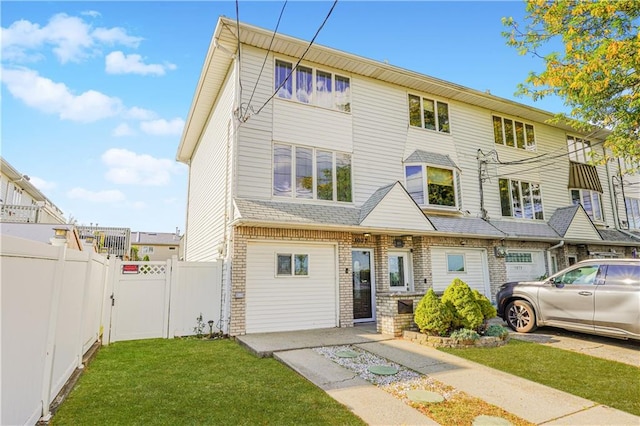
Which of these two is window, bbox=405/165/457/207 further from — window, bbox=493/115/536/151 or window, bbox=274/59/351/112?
window, bbox=493/115/536/151

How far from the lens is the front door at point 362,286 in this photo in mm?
10461

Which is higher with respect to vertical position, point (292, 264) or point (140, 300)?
point (292, 264)

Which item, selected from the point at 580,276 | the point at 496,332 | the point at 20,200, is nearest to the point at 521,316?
the point at 496,332

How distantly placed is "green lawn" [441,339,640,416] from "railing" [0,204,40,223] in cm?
1484

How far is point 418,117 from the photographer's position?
12.8 m

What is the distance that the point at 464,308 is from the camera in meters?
7.46

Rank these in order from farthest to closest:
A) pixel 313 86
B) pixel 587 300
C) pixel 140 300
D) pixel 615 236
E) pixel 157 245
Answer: pixel 157 245 < pixel 615 236 < pixel 313 86 < pixel 140 300 < pixel 587 300

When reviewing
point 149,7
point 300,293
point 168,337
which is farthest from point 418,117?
point 168,337

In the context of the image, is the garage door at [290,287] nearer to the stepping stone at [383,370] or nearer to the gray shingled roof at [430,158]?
the stepping stone at [383,370]

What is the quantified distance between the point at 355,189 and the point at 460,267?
5047 mm

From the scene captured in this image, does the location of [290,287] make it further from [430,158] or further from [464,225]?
[430,158]

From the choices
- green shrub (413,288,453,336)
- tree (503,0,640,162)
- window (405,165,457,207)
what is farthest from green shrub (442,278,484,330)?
tree (503,0,640,162)

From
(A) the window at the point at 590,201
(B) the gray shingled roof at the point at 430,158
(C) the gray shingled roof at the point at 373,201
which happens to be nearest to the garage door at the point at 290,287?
(C) the gray shingled roof at the point at 373,201

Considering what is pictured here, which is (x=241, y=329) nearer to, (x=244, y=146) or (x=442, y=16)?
(x=244, y=146)
